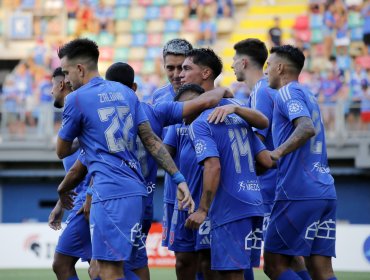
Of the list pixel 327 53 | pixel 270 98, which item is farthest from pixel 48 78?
pixel 270 98

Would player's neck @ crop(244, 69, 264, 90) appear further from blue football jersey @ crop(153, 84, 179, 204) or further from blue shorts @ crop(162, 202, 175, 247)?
blue shorts @ crop(162, 202, 175, 247)

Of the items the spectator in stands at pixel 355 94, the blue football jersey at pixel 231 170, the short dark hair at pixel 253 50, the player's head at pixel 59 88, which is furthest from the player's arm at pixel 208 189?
the spectator in stands at pixel 355 94

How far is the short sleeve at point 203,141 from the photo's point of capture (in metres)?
7.14

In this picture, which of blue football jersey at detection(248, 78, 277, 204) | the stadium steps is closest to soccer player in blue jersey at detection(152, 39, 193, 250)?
blue football jersey at detection(248, 78, 277, 204)

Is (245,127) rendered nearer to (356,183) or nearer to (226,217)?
(226,217)

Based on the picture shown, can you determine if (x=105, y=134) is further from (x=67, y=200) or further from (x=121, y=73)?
(x=67, y=200)

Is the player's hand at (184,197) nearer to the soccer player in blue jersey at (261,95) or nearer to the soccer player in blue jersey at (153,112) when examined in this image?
the soccer player in blue jersey at (153,112)

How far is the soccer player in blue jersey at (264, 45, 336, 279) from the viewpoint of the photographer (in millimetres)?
7816

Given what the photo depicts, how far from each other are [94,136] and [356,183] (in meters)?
13.5

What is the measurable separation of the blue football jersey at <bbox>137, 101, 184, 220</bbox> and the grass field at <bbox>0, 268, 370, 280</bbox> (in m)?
5.13

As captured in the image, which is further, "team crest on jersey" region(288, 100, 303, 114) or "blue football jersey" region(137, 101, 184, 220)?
"team crest on jersey" region(288, 100, 303, 114)

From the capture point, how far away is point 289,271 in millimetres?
7812

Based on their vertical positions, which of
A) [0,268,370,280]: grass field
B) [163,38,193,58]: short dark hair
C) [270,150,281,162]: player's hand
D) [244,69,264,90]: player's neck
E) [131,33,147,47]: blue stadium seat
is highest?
[131,33,147,47]: blue stadium seat

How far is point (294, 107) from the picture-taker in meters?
7.79
